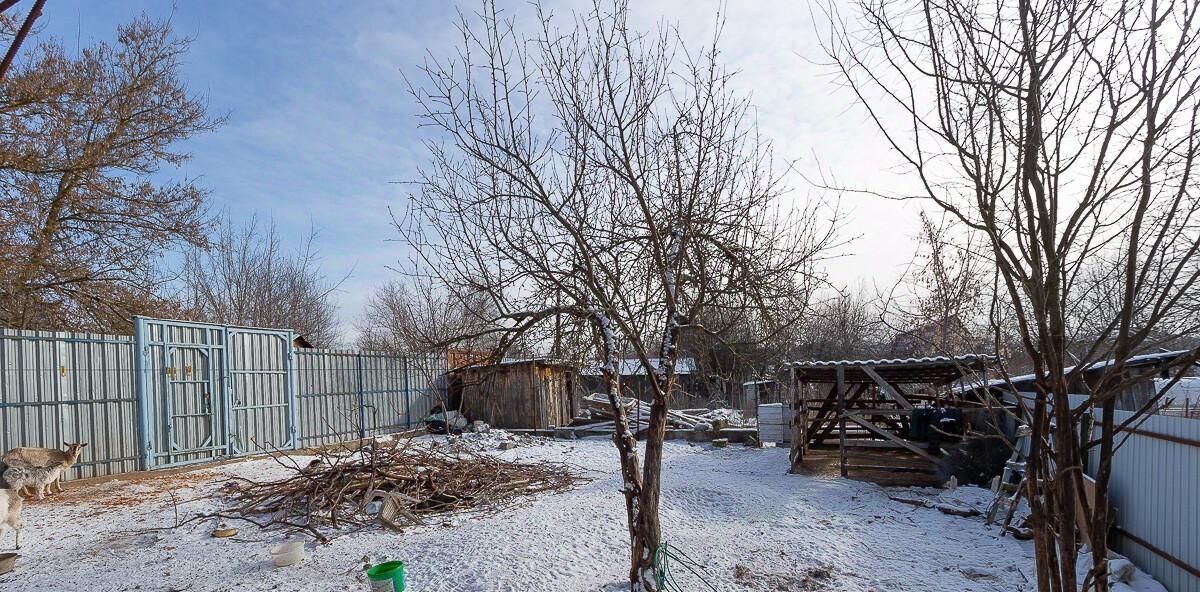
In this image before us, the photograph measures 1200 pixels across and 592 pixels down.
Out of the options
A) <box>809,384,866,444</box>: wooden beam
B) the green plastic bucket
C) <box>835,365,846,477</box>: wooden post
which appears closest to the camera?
the green plastic bucket

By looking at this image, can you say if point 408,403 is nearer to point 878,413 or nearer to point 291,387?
point 291,387

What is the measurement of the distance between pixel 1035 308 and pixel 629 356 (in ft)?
16.3

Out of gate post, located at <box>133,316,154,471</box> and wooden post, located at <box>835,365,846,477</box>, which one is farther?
gate post, located at <box>133,316,154,471</box>

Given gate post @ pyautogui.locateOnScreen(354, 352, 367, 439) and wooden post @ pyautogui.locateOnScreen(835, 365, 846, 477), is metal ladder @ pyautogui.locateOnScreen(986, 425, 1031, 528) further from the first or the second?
gate post @ pyautogui.locateOnScreen(354, 352, 367, 439)

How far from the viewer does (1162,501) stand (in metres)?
5.97

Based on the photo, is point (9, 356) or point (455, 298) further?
point (9, 356)

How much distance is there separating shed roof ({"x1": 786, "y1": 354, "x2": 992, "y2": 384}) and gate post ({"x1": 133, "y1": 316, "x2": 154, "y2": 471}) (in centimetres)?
1031

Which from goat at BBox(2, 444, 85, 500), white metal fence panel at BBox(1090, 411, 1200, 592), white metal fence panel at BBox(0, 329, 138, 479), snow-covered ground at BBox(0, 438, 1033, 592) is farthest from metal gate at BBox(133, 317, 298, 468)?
white metal fence panel at BBox(1090, 411, 1200, 592)

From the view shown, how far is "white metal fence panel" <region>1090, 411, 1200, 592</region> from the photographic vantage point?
17.9ft

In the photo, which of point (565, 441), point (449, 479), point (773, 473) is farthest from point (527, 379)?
point (449, 479)

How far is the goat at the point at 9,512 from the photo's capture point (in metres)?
6.73

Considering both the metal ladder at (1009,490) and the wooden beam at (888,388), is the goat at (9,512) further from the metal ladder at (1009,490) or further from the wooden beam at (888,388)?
the wooden beam at (888,388)

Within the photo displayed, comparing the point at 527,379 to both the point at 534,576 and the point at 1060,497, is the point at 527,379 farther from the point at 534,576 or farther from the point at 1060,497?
the point at 1060,497

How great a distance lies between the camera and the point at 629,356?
682 centimetres
